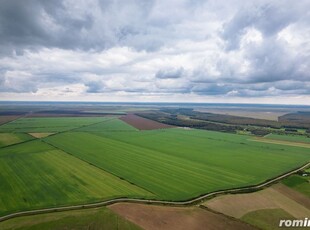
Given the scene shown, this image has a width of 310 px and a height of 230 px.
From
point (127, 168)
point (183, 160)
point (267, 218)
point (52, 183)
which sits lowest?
point (267, 218)

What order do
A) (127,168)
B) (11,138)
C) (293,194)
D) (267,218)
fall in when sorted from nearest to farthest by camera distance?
(267,218) → (293,194) → (127,168) → (11,138)

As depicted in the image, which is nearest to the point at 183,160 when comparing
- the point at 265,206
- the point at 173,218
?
the point at 265,206

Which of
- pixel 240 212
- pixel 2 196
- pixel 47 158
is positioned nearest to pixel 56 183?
pixel 2 196

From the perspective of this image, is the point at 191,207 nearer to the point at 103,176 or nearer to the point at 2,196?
the point at 103,176

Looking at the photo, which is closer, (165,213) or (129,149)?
(165,213)

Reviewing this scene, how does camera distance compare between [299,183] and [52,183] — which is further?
[299,183]

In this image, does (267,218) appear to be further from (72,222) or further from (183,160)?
(183,160)
